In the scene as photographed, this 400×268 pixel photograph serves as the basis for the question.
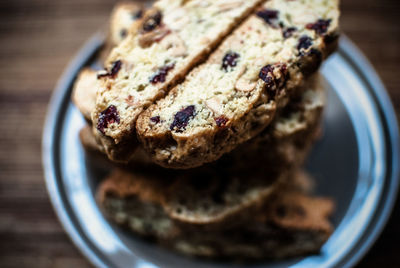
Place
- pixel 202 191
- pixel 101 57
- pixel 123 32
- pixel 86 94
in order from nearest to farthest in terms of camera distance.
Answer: pixel 86 94, pixel 202 191, pixel 123 32, pixel 101 57

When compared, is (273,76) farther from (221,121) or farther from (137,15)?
(137,15)

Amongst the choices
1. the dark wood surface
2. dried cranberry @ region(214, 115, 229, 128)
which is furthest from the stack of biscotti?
the dark wood surface

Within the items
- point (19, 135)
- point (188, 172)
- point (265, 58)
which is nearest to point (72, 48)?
point (19, 135)

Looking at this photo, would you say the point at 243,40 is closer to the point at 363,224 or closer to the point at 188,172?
the point at 188,172

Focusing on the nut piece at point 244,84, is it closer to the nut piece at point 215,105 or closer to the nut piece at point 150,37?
the nut piece at point 215,105

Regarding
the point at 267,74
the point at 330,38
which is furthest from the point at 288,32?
the point at 267,74

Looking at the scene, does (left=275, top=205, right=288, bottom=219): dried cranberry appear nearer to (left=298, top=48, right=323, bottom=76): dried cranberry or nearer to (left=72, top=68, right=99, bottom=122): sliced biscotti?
(left=298, top=48, right=323, bottom=76): dried cranberry

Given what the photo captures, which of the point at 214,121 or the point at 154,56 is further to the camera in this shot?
the point at 154,56

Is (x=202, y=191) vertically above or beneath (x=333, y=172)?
beneath
